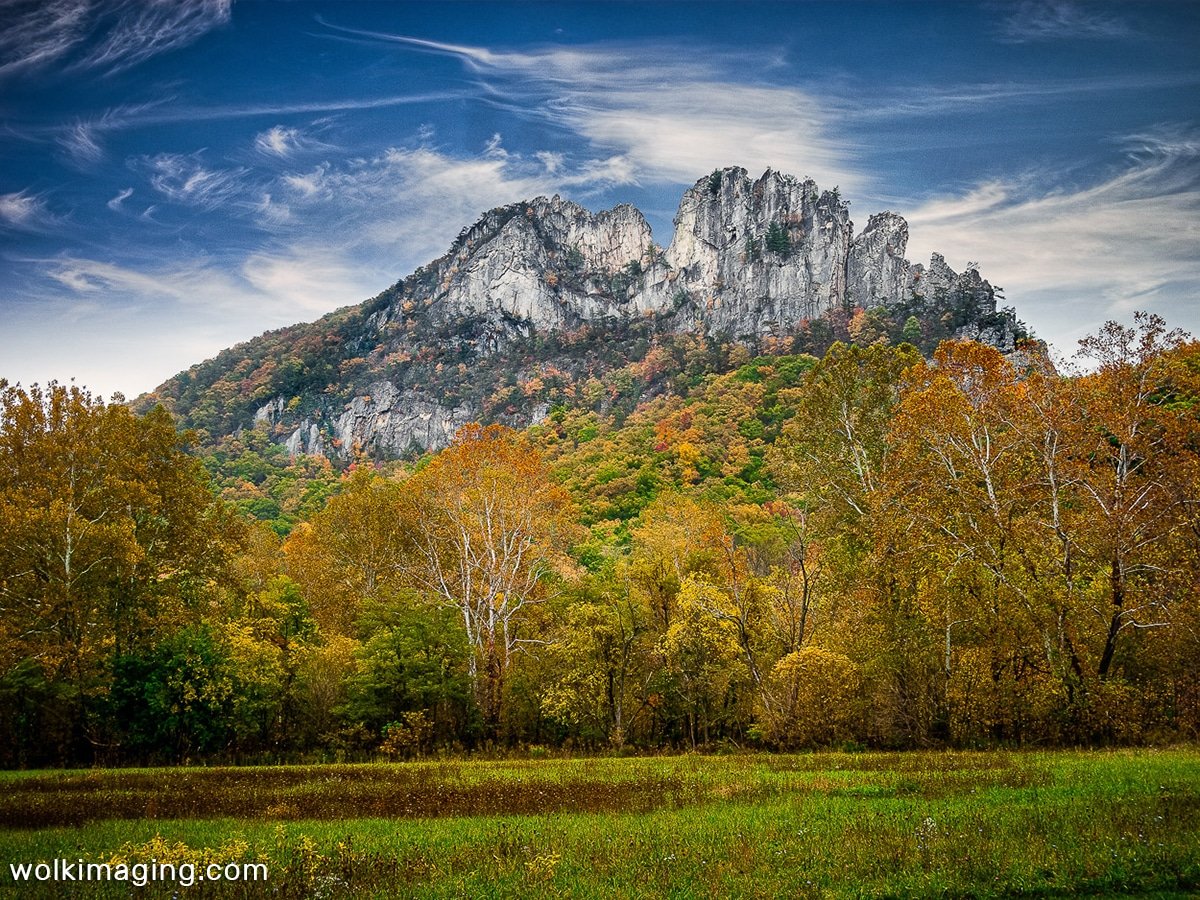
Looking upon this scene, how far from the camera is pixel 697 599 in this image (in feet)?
111

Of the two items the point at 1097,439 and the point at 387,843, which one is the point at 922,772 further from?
the point at 1097,439

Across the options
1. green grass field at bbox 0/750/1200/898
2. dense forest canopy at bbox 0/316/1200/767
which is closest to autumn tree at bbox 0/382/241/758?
dense forest canopy at bbox 0/316/1200/767

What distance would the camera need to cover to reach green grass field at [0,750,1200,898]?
28.5 feet

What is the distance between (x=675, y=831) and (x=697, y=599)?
72.6 feet

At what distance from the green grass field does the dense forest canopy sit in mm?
8067

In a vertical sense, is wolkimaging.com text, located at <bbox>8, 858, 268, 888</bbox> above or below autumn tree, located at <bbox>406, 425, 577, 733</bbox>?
below

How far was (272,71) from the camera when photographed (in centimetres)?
6316

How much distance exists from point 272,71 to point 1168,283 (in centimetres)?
7150

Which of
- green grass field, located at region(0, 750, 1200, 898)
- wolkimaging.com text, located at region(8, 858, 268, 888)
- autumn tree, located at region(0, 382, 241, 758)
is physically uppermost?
autumn tree, located at region(0, 382, 241, 758)

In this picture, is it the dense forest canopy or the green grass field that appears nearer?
the green grass field

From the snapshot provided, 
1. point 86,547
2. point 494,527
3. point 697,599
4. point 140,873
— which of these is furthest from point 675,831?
point 494,527

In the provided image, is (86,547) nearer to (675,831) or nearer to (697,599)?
(697,599)

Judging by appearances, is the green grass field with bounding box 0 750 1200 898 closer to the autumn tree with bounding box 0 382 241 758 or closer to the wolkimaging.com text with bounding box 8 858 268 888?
the wolkimaging.com text with bounding box 8 858 268 888

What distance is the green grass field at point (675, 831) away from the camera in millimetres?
8672
